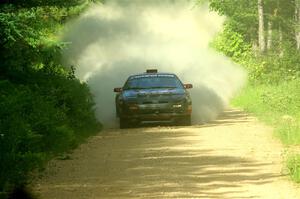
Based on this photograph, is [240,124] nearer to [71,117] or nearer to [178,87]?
[178,87]

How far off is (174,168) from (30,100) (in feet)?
12.2

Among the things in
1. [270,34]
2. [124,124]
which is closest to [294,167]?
[124,124]

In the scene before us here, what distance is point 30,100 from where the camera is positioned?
1552cm

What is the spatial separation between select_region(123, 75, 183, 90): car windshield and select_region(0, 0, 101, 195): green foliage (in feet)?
11.6

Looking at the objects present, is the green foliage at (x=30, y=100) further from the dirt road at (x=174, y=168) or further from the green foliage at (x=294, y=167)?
the green foliage at (x=294, y=167)

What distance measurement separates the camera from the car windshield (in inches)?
974

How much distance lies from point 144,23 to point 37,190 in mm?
40696

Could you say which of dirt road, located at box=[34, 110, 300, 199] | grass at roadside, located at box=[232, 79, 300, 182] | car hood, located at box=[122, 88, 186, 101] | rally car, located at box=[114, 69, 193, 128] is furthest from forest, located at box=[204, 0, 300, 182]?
car hood, located at box=[122, 88, 186, 101]

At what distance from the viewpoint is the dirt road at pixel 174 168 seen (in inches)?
427

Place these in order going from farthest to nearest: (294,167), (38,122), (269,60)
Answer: (269,60) → (38,122) → (294,167)

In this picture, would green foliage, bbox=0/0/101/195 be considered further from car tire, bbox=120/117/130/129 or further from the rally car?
car tire, bbox=120/117/130/129

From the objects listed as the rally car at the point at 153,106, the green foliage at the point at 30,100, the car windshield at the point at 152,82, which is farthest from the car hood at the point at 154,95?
the green foliage at the point at 30,100

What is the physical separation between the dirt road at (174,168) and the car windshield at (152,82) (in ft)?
14.3

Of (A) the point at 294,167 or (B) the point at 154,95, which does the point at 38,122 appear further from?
(B) the point at 154,95
